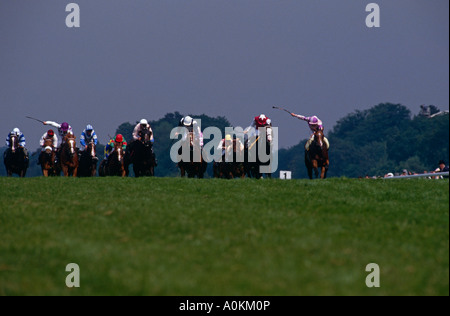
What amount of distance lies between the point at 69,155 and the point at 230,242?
1872cm

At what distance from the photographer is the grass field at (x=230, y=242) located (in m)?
10.1

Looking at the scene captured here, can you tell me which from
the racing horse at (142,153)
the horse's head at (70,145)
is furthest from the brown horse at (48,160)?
the racing horse at (142,153)

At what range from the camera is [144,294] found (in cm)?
981

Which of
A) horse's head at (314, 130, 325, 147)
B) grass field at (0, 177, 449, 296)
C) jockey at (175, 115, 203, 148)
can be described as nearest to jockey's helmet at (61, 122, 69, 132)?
jockey at (175, 115, 203, 148)

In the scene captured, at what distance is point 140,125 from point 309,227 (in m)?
16.1

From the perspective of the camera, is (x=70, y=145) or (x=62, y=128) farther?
(x=62, y=128)

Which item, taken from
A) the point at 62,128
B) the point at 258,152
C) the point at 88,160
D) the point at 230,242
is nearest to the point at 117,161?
the point at 88,160

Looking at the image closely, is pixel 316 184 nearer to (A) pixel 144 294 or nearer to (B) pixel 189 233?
(B) pixel 189 233

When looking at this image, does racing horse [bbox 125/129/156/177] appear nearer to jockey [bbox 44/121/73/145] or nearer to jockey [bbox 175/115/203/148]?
jockey [bbox 175/115/203/148]

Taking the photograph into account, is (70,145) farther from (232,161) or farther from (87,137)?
(232,161)

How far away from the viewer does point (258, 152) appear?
27062mm

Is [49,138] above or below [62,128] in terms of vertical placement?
below

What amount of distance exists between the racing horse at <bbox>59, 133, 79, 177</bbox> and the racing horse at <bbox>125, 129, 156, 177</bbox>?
2.46 m
